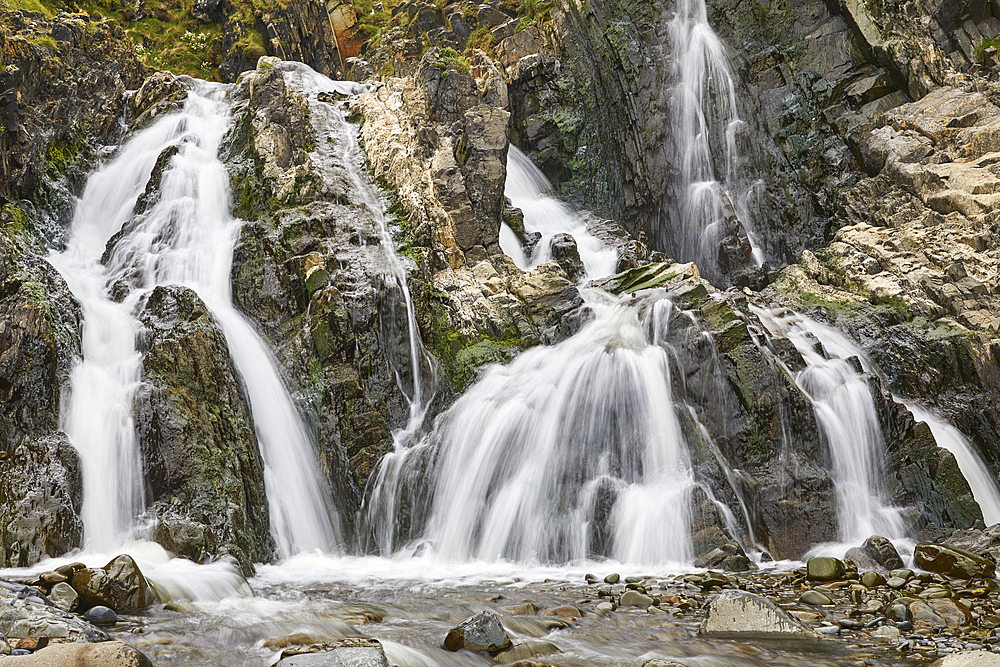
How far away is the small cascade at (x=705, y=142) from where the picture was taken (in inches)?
738

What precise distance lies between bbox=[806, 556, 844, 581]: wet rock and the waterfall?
6698 millimetres

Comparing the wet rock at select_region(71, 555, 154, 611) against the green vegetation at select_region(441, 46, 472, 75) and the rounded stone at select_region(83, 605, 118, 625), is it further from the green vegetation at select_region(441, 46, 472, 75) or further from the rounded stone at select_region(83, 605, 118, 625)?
the green vegetation at select_region(441, 46, 472, 75)

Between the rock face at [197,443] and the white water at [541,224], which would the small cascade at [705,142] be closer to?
the white water at [541,224]

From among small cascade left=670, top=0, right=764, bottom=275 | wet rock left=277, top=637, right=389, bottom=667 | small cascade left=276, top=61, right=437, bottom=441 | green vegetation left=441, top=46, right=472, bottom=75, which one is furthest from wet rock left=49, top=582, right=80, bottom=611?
small cascade left=670, top=0, right=764, bottom=275

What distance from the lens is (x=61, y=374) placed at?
380 inches

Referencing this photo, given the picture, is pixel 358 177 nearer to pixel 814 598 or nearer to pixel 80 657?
pixel 814 598

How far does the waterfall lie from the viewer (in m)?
9.10

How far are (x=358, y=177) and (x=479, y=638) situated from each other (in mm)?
12466

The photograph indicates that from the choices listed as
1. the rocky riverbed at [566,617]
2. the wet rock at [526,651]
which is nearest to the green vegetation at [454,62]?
the rocky riverbed at [566,617]

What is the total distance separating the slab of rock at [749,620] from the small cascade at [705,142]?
13.3 metres

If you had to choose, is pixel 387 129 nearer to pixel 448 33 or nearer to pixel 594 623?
pixel 448 33

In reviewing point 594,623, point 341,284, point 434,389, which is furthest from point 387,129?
point 594,623

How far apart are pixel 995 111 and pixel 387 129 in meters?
14.4

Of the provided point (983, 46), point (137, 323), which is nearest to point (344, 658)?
point (137, 323)
